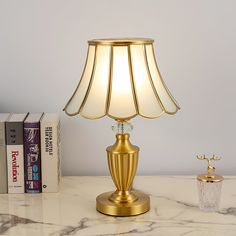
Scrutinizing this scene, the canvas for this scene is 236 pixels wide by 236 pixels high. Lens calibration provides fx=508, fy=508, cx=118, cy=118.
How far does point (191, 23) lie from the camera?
1471mm

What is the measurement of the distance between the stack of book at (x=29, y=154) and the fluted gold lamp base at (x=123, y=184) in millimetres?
181

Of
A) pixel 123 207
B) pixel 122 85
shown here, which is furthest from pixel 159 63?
pixel 123 207

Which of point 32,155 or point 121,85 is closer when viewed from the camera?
point 121,85

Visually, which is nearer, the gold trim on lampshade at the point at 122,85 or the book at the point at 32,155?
the gold trim on lampshade at the point at 122,85

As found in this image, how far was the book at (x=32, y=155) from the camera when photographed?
4.44 feet

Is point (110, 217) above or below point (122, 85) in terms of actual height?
below

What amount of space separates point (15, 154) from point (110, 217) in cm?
33

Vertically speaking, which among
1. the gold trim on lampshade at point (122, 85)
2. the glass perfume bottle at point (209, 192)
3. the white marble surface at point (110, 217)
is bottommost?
the white marble surface at point (110, 217)

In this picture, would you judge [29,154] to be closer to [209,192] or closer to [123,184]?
[123,184]

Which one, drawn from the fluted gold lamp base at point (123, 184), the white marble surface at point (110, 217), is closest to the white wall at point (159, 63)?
the white marble surface at point (110, 217)

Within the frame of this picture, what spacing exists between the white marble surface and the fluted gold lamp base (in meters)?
0.02

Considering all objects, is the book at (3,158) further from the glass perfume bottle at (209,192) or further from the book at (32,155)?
the glass perfume bottle at (209,192)

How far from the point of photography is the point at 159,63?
1.49 metres

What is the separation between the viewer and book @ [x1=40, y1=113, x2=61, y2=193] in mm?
1354
